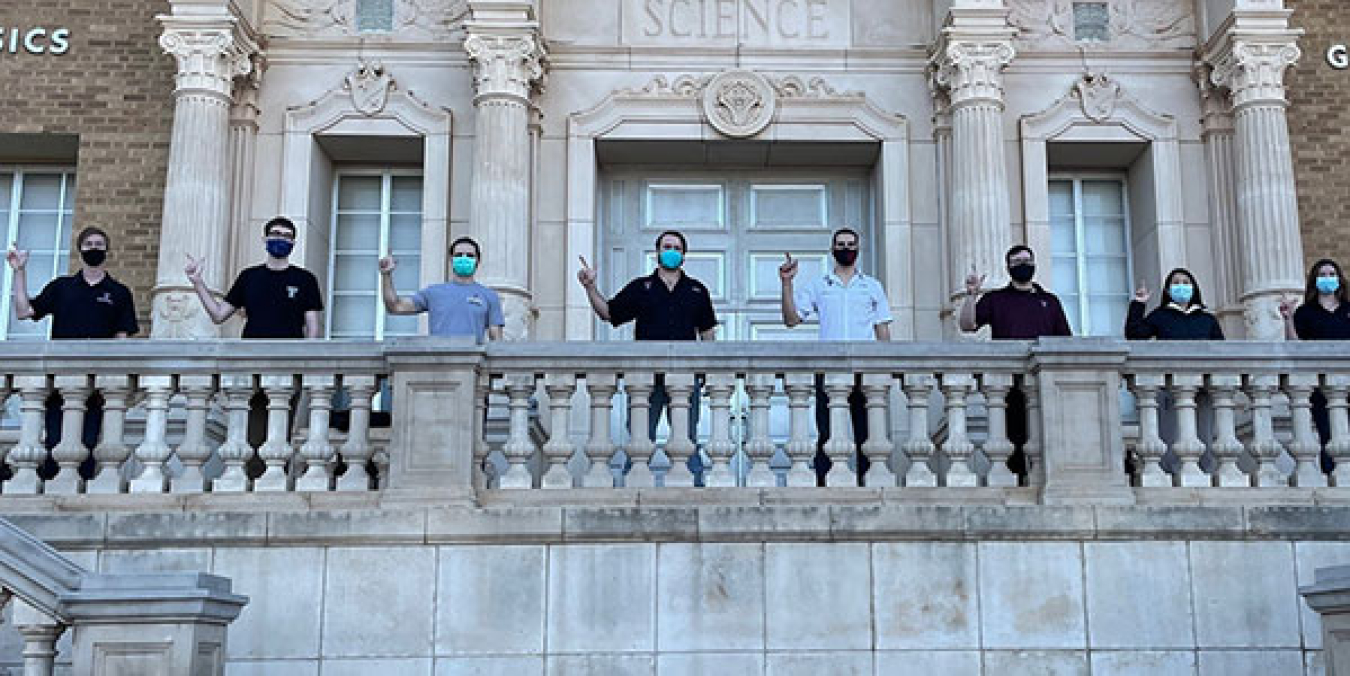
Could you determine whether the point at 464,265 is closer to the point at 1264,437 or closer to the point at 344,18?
the point at 1264,437

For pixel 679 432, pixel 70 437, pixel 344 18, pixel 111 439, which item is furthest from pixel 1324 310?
pixel 344 18

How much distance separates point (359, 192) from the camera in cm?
1497

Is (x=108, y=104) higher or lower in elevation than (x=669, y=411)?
higher

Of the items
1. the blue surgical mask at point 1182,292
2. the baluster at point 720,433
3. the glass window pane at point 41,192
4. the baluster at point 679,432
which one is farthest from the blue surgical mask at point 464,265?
the glass window pane at point 41,192

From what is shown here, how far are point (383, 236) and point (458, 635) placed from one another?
6578 mm

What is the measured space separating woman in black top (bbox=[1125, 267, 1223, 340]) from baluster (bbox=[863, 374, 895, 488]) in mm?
2091

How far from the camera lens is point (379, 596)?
8.92m

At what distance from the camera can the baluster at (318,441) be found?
9211mm

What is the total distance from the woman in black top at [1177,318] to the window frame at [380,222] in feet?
21.6

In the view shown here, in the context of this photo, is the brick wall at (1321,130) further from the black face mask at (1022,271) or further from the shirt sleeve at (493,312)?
the shirt sleeve at (493,312)

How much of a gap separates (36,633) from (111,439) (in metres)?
1.92

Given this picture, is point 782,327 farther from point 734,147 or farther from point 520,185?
point 520,185

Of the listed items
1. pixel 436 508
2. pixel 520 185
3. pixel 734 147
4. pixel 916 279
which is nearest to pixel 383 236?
pixel 520 185

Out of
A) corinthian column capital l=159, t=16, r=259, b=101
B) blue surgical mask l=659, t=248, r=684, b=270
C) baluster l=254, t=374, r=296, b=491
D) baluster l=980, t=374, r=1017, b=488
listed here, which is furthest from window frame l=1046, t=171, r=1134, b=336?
baluster l=254, t=374, r=296, b=491
